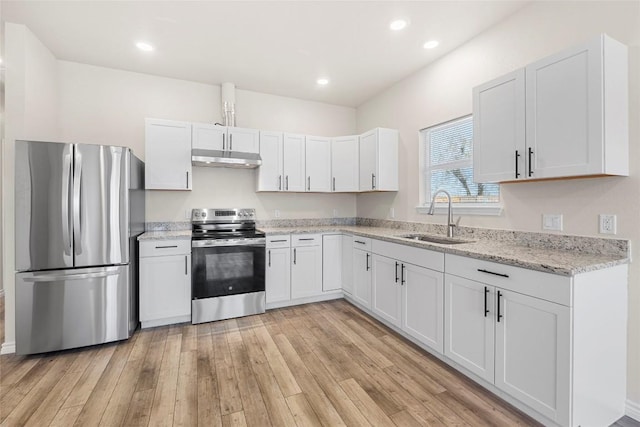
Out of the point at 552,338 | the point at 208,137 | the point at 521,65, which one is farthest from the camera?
the point at 208,137

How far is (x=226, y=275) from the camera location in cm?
327

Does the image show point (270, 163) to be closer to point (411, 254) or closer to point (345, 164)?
point (345, 164)

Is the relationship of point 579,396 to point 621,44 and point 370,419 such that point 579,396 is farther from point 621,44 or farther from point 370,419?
point 621,44

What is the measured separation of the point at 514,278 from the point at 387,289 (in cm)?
134

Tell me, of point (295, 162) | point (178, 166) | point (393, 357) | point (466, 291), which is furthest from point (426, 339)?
point (178, 166)

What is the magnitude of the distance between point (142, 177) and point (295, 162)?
1.85m

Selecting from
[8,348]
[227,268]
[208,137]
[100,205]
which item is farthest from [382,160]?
[8,348]

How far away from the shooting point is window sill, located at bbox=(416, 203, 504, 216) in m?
2.58

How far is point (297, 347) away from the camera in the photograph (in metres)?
2.62

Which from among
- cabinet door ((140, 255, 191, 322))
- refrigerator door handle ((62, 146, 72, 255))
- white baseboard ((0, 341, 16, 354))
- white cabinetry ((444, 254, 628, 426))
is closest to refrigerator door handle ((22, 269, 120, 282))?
refrigerator door handle ((62, 146, 72, 255))

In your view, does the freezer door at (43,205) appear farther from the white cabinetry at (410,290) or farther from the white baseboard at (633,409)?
the white baseboard at (633,409)

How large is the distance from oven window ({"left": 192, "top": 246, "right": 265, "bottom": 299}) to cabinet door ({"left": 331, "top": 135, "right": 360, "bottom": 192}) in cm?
149

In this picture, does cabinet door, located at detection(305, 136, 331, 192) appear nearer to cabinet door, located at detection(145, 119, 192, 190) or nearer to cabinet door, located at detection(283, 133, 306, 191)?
cabinet door, located at detection(283, 133, 306, 191)

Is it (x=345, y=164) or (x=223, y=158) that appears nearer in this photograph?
(x=223, y=158)
